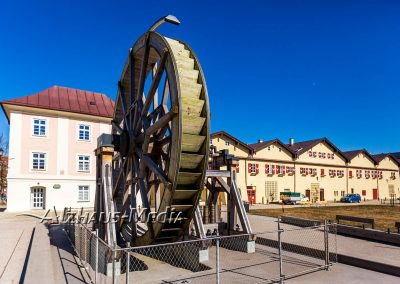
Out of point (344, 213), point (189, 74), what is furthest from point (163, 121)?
point (344, 213)

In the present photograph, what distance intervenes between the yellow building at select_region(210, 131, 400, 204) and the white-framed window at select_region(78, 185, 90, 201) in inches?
500

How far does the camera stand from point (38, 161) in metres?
25.9

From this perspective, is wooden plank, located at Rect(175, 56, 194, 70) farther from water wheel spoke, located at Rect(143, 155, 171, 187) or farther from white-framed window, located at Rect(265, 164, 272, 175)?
white-framed window, located at Rect(265, 164, 272, 175)

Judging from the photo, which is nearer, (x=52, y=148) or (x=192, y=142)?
(x=192, y=142)

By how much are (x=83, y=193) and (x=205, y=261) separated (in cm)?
2211

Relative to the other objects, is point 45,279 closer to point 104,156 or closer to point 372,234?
point 104,156

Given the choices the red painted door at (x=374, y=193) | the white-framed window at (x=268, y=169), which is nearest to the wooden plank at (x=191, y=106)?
the white-framed window at (x=268, y=169)

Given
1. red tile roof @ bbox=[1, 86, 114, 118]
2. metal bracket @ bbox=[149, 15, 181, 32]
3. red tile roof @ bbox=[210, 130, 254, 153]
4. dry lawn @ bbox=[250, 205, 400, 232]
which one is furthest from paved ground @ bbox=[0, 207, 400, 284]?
red tile roof @ bbox=[210, 130, 254, 153]

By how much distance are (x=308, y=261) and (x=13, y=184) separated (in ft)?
75.5

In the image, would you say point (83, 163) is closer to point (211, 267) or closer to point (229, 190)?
point (229, 190)

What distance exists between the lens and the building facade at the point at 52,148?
81.9ft

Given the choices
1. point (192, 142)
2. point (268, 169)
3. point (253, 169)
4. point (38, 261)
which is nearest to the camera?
point (38, 261)

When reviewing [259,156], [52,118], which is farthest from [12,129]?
[259,156]

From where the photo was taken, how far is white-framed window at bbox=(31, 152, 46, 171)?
25716 mm
